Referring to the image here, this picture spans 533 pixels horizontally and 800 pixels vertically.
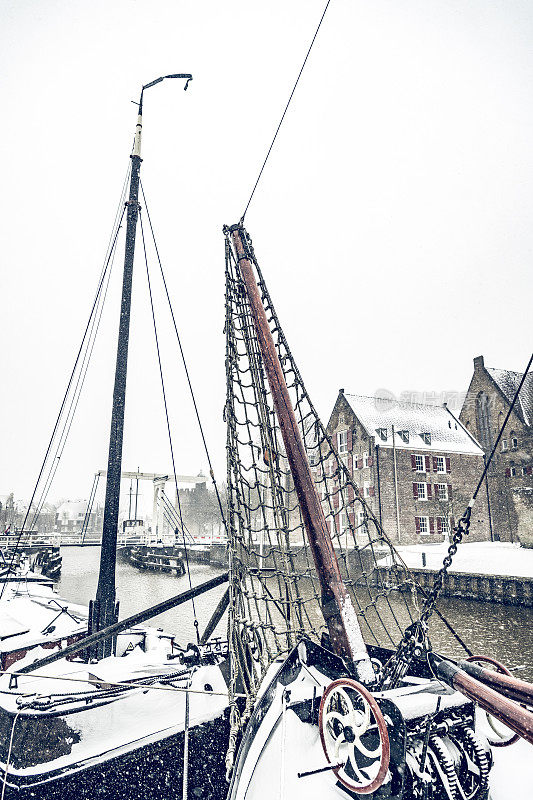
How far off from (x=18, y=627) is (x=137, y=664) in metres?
2.70

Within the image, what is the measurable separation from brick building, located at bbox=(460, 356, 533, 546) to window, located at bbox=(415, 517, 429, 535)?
15.7ft

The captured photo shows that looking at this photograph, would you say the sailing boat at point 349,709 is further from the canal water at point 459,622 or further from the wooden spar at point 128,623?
the canal water at point 459,622

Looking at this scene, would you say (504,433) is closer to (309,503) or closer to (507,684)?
(309,503)

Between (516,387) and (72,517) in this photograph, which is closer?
(516,387)

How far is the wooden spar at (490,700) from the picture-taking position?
1.82m

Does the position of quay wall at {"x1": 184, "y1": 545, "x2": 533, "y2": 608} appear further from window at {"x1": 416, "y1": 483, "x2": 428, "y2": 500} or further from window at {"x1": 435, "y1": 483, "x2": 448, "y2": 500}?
window at {"x1": 435, "y1": 483, "x2": 448, "y2": 500}

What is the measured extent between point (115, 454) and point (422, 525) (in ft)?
85.5

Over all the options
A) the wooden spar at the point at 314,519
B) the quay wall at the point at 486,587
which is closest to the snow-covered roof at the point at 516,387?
the quay wall at the point at 486,587

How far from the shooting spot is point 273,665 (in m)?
3.40

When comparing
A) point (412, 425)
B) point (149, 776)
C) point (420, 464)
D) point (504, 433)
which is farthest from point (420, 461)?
point (149, 776)

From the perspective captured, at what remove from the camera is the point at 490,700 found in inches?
79.8

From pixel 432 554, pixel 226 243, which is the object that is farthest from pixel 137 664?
pixel 432 554

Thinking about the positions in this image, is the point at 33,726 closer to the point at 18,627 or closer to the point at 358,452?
the point at 18,627

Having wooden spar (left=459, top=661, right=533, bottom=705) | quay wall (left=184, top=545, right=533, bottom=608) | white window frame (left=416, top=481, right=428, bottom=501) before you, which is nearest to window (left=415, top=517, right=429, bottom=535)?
white window frame (left=416, top=481, right=428, bottom=501)
